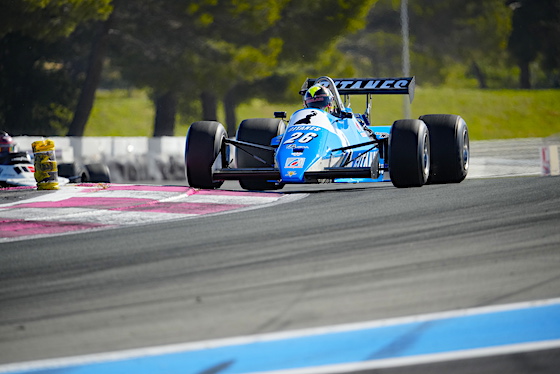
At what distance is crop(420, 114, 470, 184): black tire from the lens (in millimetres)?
A: 11750

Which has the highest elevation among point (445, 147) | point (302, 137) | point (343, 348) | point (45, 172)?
point (302, 137)

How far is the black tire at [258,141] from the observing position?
40.8 feet

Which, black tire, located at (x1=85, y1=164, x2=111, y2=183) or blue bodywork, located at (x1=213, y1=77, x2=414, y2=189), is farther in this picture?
black tire, located at (x1=85, y1=164, x2=111, y2=183)

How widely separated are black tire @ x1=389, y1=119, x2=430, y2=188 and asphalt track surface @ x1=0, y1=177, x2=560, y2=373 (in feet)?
5.97

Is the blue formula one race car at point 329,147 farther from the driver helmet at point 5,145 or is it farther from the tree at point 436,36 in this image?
the tree at point 436,36

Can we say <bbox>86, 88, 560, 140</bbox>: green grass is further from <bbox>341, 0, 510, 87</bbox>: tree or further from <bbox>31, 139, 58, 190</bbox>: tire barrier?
<bbox>31, 139, 58, 190</bbox>: tire barrier

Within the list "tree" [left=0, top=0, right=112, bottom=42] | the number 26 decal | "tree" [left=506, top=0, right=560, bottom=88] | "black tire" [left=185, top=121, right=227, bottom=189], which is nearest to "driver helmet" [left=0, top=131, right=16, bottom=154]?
"black tire" [left=185, top=121, right=227, bottom=189]

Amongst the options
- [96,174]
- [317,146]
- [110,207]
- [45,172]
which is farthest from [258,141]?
[96,174]

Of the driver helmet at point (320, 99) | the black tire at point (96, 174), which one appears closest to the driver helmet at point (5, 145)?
the black tire at point (96, 174)

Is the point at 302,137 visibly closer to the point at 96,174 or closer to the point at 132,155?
the point at 96,174

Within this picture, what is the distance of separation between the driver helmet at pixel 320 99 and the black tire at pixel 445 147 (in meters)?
1.20

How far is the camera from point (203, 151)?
1141cm

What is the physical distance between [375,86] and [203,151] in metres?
2.66

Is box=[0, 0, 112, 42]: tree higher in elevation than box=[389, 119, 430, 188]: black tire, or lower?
higher
